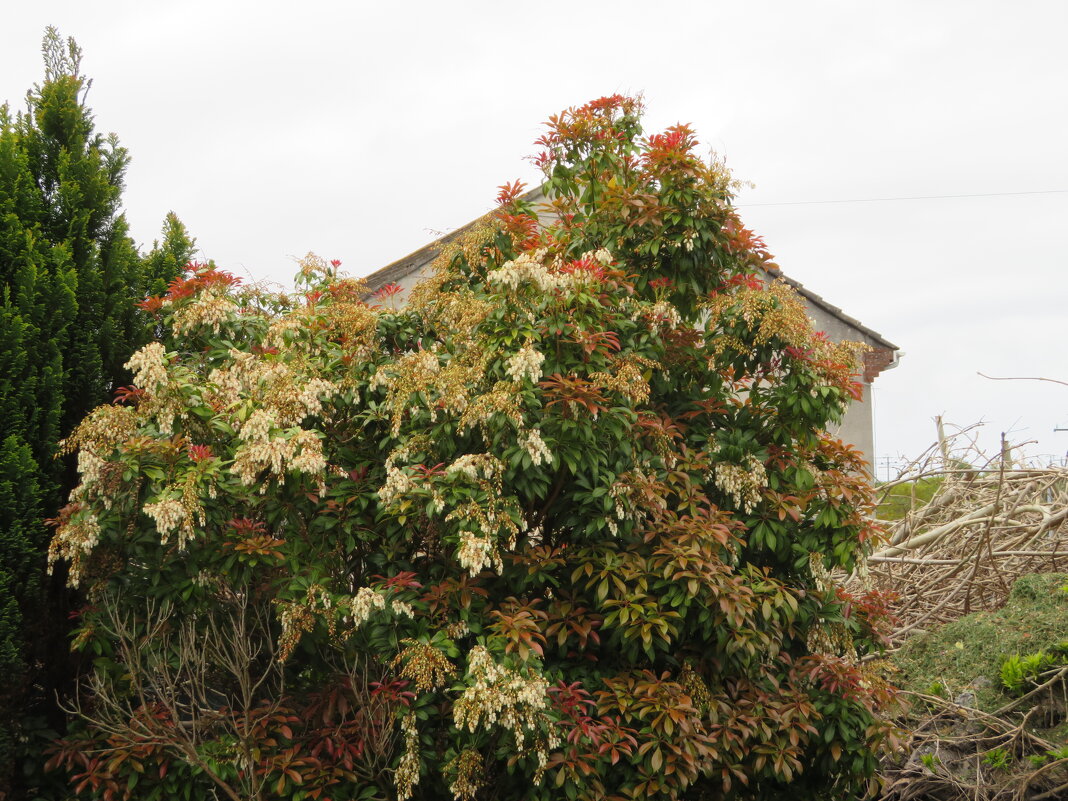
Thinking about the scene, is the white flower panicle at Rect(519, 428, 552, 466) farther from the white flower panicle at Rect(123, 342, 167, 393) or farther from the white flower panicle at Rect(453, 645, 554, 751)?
the white flower panicle at Rect(123, 342, 167, 393)

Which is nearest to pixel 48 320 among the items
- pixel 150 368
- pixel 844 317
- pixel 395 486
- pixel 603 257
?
pixel 150 368

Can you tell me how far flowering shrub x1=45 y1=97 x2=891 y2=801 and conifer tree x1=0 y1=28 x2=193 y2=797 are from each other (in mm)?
Answer: 499

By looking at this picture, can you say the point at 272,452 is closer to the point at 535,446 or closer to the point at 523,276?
the point at 535,446

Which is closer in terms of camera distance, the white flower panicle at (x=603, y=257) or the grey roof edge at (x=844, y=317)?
the white flower panicle at (x=603, y=257)

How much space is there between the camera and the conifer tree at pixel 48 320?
5844 mm

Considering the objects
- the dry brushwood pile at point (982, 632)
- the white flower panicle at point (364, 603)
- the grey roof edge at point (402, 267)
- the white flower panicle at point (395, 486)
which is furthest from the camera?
the grey roof edge at point (402, 267)

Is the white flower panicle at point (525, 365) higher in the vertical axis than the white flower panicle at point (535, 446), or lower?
higher

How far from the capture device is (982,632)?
771 cm

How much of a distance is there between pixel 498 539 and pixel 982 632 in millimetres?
4771

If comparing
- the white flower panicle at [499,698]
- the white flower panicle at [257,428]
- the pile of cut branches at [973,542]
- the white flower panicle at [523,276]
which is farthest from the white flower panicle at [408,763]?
the pile of cut branches at [973,542]

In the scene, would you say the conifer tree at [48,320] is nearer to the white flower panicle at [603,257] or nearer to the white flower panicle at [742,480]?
the white flower panicle at [603,257]

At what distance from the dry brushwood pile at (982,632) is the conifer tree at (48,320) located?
16.8 feet

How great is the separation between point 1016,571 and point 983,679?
176 cm

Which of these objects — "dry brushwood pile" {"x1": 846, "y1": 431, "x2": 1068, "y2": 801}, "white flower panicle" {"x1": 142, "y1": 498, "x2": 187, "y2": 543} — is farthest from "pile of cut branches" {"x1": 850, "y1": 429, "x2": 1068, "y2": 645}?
"white flower panicle" {"x1": 142, "y1": 498, "x2": 187, "y2": 543}
